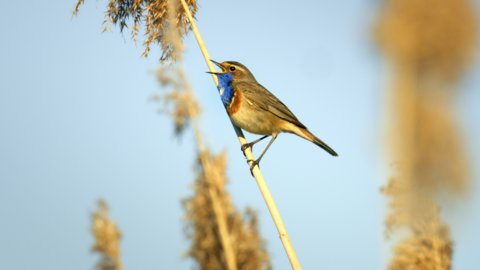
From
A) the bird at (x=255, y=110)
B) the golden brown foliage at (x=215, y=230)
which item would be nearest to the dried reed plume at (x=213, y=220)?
the golden brown foliage at (x=215, y=230)

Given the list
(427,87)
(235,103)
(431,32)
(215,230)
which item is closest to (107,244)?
(215,230)

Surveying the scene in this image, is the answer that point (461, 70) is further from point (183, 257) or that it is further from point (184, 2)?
point (183, 257)

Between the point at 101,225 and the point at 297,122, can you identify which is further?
the point at 297,122

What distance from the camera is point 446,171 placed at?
8.55 metres

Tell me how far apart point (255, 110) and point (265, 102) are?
0.21m

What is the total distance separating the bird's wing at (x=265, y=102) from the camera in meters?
6.75

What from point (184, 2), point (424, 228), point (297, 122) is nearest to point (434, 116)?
point (297, 122)

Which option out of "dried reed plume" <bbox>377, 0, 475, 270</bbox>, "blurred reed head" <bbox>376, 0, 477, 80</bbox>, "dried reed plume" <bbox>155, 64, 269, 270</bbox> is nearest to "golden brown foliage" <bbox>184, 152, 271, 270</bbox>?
"dried reed plume" <bbox>155, 64, 269, 270</bbox>

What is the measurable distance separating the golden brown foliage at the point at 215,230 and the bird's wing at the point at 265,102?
103 inches

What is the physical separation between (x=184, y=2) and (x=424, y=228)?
291cm

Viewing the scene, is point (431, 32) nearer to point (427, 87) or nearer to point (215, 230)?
point (427, 87)

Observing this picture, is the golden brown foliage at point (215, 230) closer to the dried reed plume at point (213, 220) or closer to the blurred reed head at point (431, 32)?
the dried reed plume at point (213, 220)

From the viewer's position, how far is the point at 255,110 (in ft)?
21.9

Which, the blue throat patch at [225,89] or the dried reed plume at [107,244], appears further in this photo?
the blue throat patch at [225,89]
